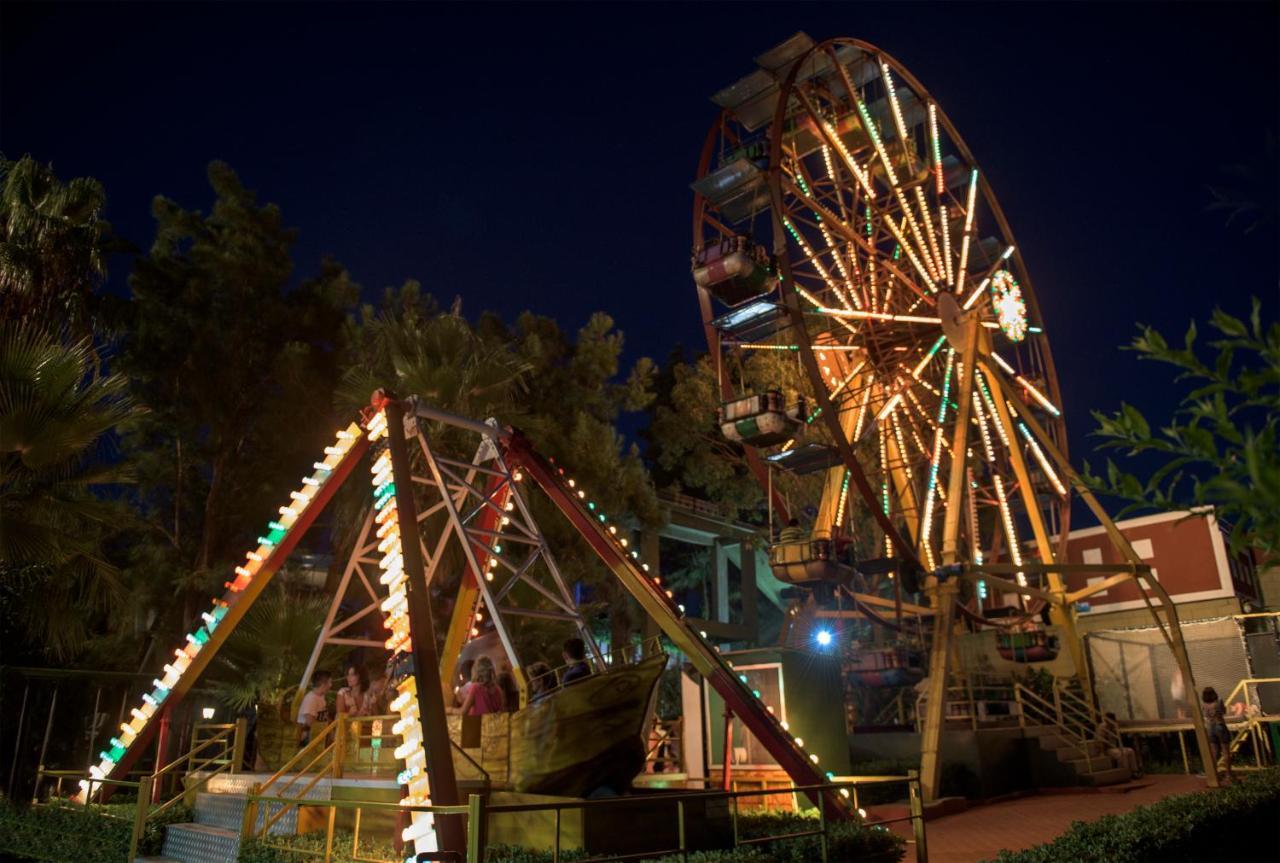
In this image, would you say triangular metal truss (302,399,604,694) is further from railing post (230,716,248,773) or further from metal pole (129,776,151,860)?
metal pole (129,776,151,860)

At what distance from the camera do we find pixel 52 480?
10141mm

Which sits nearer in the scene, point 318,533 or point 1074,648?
point 1074,648

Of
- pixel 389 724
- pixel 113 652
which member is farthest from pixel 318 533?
pixel 389 724

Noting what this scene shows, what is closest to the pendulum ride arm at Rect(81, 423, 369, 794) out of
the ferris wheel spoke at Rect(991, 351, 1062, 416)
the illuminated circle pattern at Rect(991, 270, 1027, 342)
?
the illuminated circle pattern at Rect(991, 270, 1027, 342)

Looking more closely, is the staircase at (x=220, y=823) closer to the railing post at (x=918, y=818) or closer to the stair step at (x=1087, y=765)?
the railing post at (x=918, y=818)

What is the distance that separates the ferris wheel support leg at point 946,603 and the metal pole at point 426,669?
8505mm

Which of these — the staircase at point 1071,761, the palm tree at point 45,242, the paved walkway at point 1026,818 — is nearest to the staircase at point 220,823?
the palm tree at point 45,242

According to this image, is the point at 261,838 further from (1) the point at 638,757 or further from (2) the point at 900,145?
(2) the point at 900,145

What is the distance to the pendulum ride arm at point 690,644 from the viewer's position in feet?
33.1

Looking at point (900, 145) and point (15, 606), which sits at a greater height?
point (900, 145)

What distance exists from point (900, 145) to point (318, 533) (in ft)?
57.7

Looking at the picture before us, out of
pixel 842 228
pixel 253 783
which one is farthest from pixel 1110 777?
pixel 253 783

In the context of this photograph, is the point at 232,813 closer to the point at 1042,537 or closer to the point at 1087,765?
the point at 1087,765

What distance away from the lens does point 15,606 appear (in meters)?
10.3
